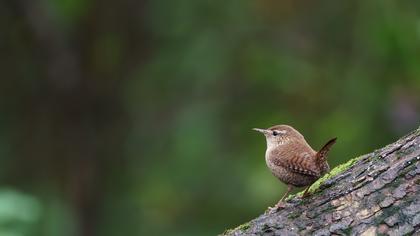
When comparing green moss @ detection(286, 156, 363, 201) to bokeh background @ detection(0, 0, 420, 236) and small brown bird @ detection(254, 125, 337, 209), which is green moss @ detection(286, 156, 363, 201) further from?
bokeh background @ detection(0, 0, 420, 236)

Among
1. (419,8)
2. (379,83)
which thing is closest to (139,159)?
(379,83)

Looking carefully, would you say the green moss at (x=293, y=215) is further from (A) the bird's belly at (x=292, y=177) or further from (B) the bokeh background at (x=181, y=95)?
(B) the bokeh background at (x=181, y=95)

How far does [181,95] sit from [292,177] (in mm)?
5769

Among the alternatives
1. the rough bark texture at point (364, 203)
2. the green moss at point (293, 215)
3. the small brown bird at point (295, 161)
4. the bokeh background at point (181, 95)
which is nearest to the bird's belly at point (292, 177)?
the small brown bird at point (295, 161)

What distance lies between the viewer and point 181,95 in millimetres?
9922

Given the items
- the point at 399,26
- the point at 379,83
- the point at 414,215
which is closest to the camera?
the point at 414,215

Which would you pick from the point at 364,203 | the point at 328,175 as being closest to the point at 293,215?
the point at 364,203

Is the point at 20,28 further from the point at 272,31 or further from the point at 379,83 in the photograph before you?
the point at 379,83

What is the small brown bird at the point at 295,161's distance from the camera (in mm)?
4078

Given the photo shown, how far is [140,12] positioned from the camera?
383 inches

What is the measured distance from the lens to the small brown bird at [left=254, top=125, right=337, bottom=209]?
4078mm

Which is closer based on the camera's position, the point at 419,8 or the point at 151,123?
the point at 419,8

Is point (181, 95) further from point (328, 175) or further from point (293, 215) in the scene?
point (293, 215)

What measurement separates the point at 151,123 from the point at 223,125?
0.90 meters
